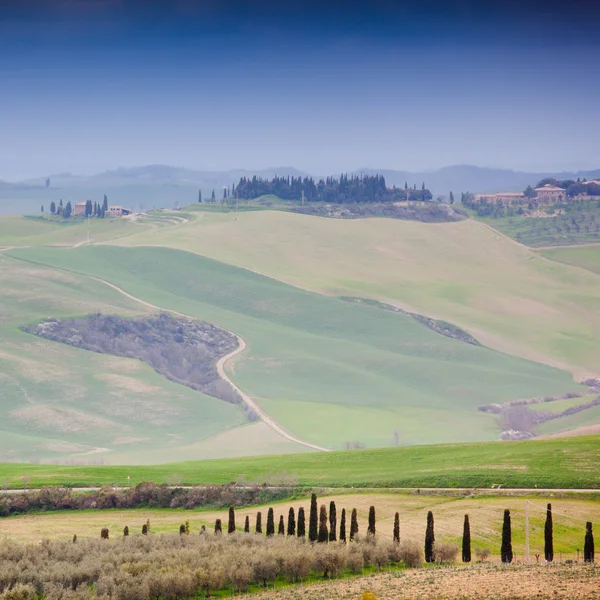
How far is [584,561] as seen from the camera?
2283 inches

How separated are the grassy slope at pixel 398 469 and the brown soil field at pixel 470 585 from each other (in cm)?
2713

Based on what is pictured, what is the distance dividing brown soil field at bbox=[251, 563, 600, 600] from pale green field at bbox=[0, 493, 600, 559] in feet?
29.9

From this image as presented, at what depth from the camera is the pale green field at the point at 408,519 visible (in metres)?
68.1

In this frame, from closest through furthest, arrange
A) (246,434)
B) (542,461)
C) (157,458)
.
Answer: (542,461) → (157,458) → (246,434)

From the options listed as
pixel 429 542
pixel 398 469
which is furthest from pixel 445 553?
pixel 398 469

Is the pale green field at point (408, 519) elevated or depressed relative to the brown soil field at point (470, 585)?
depressed

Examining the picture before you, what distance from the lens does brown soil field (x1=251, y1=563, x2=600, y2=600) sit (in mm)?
49312

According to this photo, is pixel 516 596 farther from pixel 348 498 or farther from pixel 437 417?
pixel 437 417

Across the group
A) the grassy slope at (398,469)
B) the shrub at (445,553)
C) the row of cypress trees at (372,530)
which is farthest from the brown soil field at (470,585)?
the grassy slope at (398,469)

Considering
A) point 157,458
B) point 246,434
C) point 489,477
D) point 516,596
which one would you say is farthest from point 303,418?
point 516,596

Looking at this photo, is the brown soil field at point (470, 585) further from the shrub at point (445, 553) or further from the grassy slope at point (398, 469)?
the grassy slope at point (398, 469)

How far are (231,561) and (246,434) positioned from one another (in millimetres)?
115061

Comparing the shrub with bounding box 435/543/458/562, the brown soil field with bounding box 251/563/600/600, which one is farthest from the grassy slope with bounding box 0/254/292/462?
the brown soil field with bounding box 251/563/600/600

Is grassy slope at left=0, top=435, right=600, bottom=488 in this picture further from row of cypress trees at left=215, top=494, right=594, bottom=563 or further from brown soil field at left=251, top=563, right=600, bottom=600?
brown soil field at left=251, top=563, right=600, bottom=600
